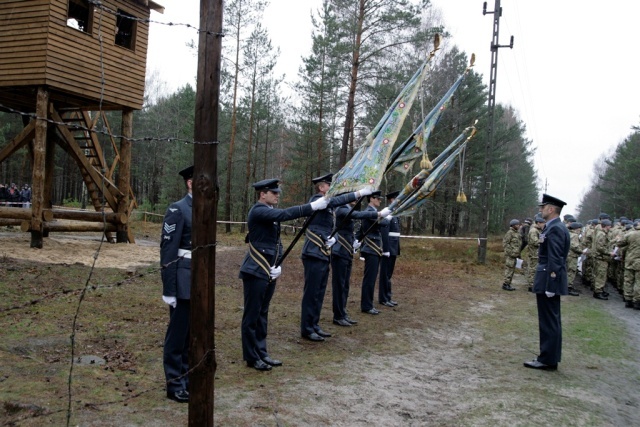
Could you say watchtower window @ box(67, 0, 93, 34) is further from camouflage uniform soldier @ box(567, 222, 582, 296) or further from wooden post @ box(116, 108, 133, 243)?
camouflage uniform soldier @ box(567, 222, 582, 296)

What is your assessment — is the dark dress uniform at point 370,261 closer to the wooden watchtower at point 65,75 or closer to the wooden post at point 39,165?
the wooden watchtower at point 65,75

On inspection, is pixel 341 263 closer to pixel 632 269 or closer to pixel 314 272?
pixel 314 272

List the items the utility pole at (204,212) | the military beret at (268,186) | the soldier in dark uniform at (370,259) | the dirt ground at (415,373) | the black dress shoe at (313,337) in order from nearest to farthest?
the utility pole at (204,212), the dirt ground at (415,373), the military beret at (268,186), the black dress shoe at (313,337), the soldier in dark uniform at (370,259)

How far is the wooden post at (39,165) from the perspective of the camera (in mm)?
12625

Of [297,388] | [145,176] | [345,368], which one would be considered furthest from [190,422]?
[145,176]

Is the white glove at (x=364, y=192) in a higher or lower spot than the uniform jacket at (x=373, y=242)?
higher

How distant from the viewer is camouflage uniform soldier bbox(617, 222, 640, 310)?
1161cm

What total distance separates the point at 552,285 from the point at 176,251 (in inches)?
180

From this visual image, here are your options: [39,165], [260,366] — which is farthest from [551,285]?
[39,165]

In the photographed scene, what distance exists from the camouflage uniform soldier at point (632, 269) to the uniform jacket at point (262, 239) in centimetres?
1000

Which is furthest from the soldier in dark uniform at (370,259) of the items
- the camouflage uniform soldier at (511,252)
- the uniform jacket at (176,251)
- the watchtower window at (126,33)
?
the watchtower window at (126,33)

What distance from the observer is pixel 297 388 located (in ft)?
16.0

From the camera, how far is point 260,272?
5422mm

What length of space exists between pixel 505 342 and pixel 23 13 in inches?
544
